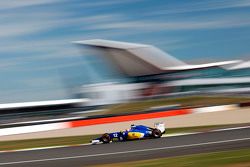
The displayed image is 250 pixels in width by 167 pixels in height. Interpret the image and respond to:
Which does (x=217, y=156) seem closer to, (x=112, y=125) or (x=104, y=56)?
(x=112, y=125)

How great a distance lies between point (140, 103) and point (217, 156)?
228 ft

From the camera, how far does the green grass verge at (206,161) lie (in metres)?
10.2

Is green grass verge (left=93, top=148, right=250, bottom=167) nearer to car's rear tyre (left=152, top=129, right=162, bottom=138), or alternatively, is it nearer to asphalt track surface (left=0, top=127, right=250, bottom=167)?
asphalt track surface (left=0, top=127, right=250, bottom=167)

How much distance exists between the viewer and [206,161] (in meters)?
10.8

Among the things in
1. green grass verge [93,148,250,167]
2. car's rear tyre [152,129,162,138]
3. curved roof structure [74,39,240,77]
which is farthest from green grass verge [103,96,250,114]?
green grass verge [93,148,250,167]

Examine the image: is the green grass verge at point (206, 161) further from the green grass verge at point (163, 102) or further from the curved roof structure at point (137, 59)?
the curved roof structure at point (137, 59)

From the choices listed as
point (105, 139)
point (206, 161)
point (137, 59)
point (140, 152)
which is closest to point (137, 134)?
point (105, 139)

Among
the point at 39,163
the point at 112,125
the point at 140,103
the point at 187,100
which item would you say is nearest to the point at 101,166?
the point at 39,163

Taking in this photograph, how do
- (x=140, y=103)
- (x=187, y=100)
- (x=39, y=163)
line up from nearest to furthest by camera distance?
(x=39, y=163) < (x=187, y=100) < (x=140, y=103)

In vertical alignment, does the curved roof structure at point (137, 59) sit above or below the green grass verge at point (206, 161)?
above

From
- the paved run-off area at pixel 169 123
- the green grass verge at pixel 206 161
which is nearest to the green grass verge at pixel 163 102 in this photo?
the paved run-off area at pixel 169 123

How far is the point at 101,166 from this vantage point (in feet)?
38.6

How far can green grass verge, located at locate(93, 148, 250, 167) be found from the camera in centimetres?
1021

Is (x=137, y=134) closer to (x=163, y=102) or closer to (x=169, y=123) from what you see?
(x=169, y=123)
